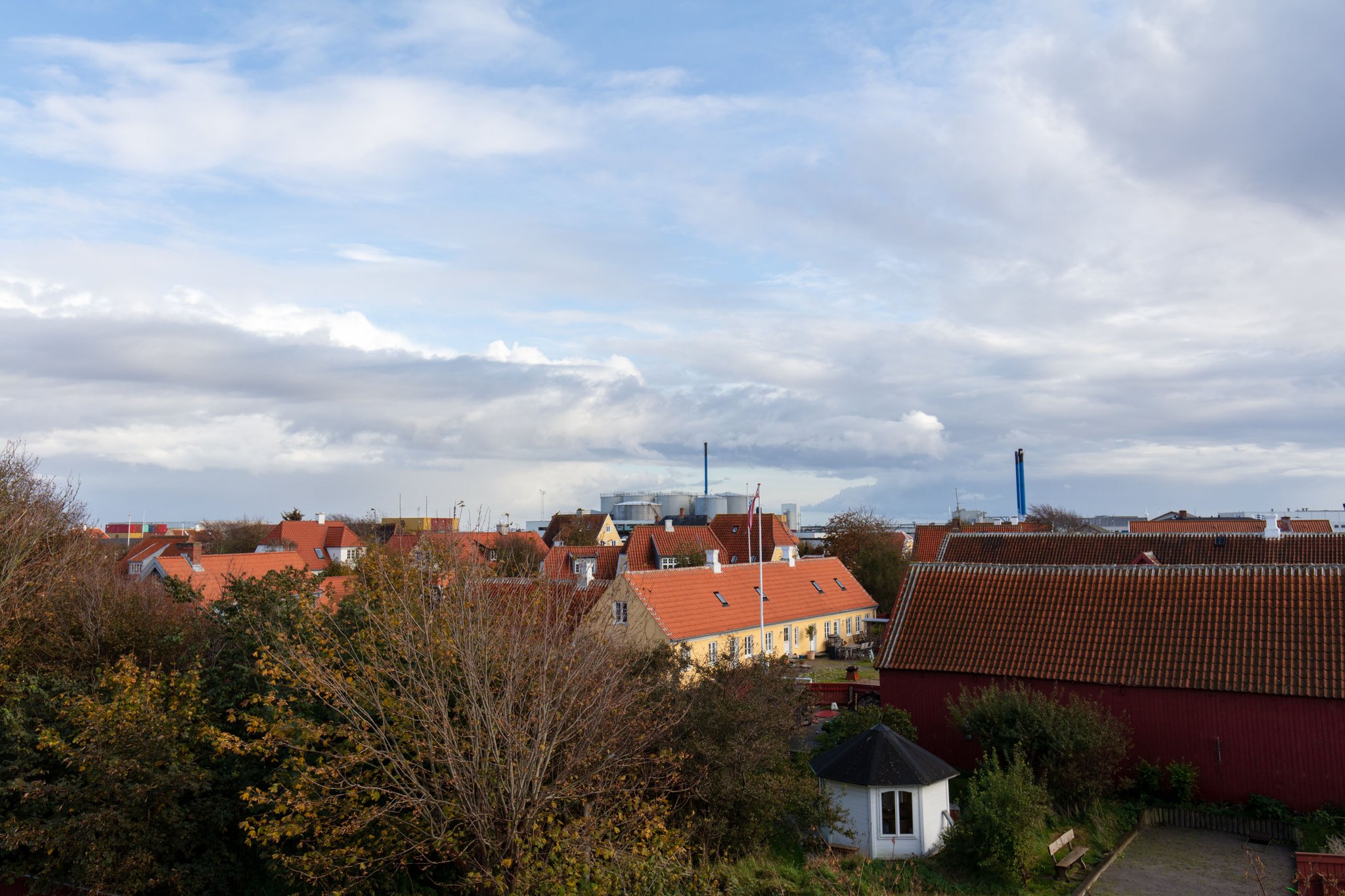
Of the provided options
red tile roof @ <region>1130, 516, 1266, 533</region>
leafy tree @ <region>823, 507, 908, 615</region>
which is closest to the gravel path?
leafy tree @ <region>823, 507, 908, 615</region>

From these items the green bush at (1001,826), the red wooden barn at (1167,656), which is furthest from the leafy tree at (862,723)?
the green bush at (1001,826)

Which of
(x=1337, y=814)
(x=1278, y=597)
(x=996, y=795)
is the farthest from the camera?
(x=1278, y=597)

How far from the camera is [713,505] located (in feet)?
433

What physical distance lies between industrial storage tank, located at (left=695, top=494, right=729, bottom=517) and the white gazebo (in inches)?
4384

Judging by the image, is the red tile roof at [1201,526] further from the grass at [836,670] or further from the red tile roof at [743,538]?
the grass at [836,670]

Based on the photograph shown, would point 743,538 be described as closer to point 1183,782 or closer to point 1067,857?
point 1183,782

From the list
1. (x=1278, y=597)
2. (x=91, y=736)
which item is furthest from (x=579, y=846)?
(x=1278, y=597)

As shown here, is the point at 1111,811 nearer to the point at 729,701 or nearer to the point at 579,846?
the point at 729,701

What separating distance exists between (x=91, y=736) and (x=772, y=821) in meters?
12.2

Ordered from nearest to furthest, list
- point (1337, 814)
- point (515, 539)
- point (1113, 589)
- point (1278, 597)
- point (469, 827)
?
1. point (469, 827)
2. point (1337, 814)
3. point (1278, 597)
4. point (1113, 589)
5. point (515, 539)

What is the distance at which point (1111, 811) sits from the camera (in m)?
19.3

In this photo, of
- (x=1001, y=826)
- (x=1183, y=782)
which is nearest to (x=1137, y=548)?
(x=1183, y=782)

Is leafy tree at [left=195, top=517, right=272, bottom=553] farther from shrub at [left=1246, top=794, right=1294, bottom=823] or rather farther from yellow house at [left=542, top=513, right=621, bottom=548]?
shrub at [left=1246, top=794, right=1294, bottom=823]

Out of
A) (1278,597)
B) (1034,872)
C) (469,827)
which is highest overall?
(1278,597)
